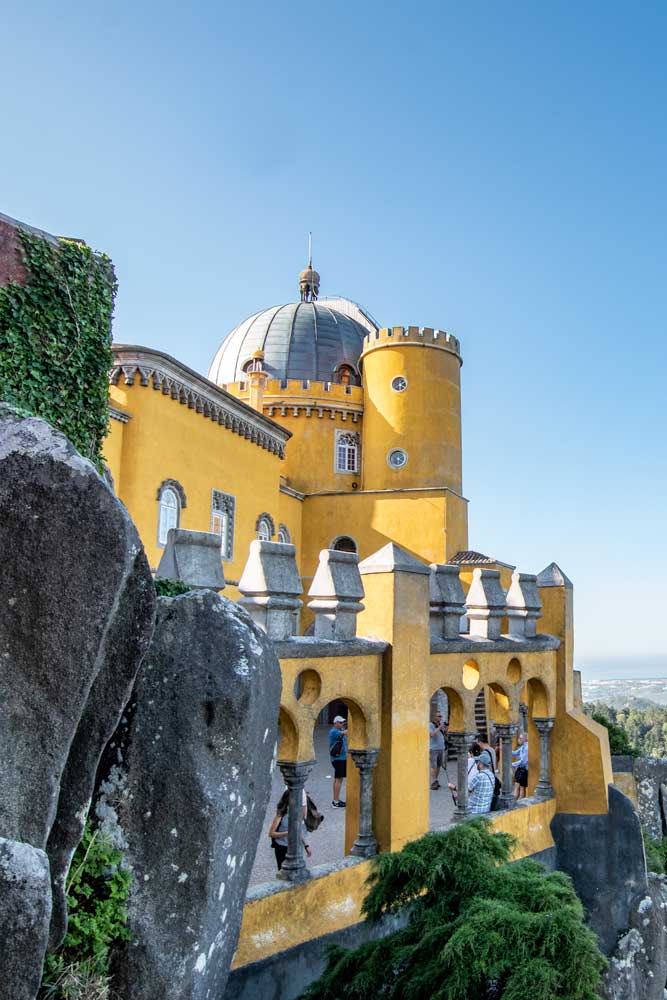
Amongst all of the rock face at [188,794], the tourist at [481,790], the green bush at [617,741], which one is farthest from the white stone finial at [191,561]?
the green bush at [617,741]

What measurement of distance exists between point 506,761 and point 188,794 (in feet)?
20.6

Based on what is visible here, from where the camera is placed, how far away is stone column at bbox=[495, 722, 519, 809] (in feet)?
30.3

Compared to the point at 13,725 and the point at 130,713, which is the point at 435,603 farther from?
the point at 13,725

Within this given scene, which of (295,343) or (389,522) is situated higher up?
(295,343)

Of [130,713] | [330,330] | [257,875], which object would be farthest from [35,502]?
[330,330]

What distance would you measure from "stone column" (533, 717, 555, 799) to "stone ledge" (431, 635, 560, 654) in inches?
35.9

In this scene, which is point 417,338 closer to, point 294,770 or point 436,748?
point 436,748

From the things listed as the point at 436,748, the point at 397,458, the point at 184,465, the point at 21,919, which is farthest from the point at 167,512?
the point at 21,919

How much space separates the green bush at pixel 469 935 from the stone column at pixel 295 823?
127 centimetres

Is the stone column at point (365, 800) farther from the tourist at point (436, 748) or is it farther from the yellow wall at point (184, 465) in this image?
the yellow wall at point (184, 465)

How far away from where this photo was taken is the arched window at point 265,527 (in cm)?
2364

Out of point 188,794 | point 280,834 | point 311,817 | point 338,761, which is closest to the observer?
point 188,794

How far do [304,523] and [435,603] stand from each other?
772 inches

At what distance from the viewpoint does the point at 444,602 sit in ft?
28.3
